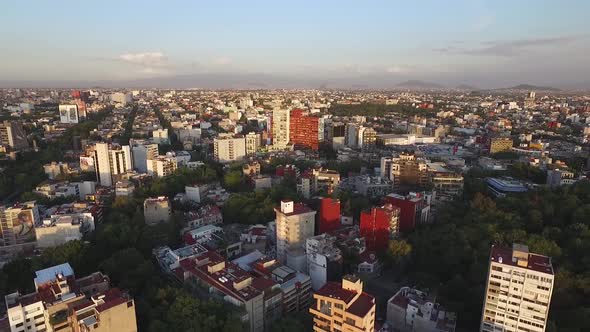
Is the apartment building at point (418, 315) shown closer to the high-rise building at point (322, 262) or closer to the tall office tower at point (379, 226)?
the high-rise building at point (322, 262)

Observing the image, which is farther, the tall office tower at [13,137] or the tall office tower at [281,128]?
the tall office tower at [281,128]

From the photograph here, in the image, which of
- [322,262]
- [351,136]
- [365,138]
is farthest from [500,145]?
[322,262]

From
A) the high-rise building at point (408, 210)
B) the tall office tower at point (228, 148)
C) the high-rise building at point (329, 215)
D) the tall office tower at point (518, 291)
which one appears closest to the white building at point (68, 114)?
the tall office tower at point (228, 148)

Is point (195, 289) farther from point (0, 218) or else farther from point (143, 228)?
point (0, 218)

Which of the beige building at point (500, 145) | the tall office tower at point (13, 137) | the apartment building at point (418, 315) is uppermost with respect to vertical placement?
the tall office tower at point (13, 137)

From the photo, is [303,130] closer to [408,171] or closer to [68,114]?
[408,171]

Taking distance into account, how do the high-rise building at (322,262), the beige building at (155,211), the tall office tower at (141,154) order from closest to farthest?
the high-rise building at (322,262)
the beige building at (155,211)
the tall office tower at (141,154)
